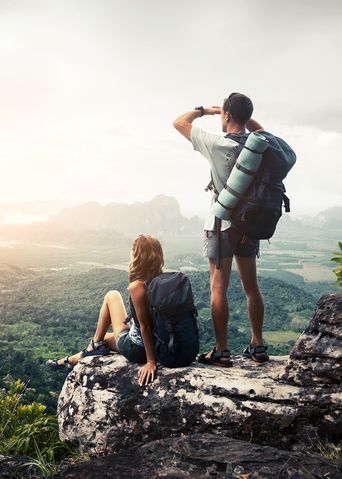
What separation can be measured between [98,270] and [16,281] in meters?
32.1

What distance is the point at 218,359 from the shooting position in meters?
4.94

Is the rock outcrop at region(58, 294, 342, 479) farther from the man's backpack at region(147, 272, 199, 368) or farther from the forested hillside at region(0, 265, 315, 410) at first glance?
the forested hillside at region(0, 265, 315, 410)

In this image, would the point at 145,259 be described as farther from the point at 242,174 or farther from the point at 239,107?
the point at 239,107

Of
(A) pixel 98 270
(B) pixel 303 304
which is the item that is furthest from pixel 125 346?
(A) pixel 98 270

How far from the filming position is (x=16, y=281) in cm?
17800

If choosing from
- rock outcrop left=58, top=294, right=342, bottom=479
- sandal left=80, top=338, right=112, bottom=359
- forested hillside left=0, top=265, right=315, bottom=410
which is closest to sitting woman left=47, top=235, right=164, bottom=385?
rock outcrop left=58, top=294, right=342, bottom=479

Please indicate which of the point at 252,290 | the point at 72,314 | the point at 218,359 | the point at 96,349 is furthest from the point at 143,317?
the point at 72,314

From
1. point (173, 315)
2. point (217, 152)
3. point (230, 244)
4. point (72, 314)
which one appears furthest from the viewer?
point (72, 314)

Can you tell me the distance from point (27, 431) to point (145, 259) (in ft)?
7.57

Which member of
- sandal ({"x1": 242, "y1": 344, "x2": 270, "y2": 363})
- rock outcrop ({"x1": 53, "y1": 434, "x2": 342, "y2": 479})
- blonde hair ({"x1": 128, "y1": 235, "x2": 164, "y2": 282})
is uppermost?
blonde hair ({"x1": 128, "y1": 235, "x2": 164, "y2": 282})

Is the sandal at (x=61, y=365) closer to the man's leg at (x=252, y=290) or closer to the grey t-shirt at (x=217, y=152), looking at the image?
the man's leg at (x=252, y=290)

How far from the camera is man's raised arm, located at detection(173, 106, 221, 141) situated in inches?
190

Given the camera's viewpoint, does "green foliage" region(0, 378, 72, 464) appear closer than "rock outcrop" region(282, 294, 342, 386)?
No

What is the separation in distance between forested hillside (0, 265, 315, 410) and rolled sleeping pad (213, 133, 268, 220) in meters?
46.2
